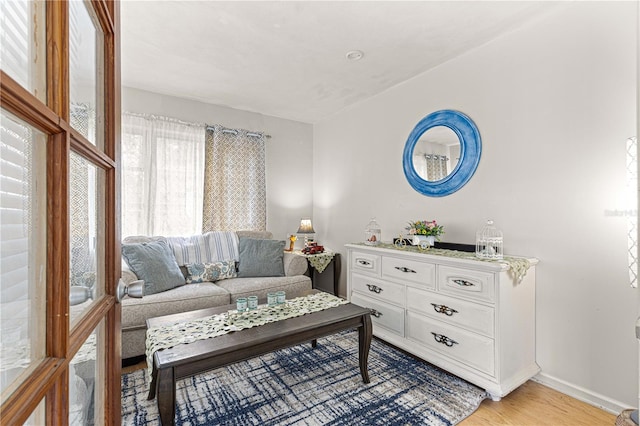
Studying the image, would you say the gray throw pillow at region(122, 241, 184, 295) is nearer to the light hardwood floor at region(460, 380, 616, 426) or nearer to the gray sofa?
the gray sofa

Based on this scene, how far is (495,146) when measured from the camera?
7.93 feet

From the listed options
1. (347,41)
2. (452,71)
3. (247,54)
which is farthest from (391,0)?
(247,54)

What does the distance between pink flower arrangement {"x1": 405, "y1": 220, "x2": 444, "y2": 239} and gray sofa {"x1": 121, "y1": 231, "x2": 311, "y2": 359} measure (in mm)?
1292

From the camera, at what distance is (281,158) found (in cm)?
438

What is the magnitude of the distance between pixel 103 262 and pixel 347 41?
235 cm

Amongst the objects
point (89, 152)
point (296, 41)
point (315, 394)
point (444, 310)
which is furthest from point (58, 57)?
point (444, 310)

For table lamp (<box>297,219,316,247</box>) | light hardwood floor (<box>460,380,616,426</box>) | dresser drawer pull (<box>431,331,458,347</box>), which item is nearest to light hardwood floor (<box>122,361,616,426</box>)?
light hardwood floor (<box>460,380,616,426</box>)

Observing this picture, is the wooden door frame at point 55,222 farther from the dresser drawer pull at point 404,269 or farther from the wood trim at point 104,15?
the dresser drawer pull at point 404,269

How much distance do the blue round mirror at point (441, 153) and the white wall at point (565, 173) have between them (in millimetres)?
82

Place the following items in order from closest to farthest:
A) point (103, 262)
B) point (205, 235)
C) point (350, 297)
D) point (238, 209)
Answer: point (103, 262) → point (350, 297) → point (205, 235) → point (238, 209)

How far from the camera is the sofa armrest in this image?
3428 millimetres

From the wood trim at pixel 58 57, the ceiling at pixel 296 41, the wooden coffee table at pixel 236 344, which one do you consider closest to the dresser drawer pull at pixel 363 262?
the wooden coffee table at pixel 236 344

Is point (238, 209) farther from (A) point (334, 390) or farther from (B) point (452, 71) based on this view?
(B) point (452, 71)

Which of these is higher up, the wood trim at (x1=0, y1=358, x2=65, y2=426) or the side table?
the wood trim at (x1=0, y1=358, x2=65, y2=426)
